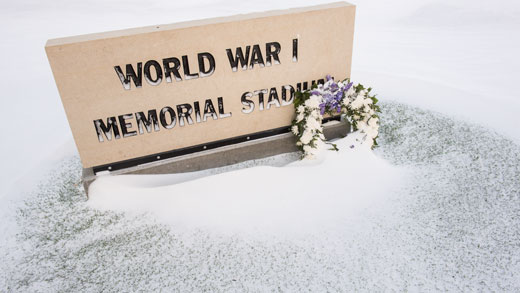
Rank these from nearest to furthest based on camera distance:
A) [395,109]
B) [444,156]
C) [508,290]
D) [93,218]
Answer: [508,290]
[93,218]
[444,156]
[395,109]

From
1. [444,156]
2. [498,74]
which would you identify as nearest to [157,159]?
[444,156]

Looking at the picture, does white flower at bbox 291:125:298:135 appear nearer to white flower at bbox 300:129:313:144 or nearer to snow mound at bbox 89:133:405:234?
white flower at bbox 300:129:313:144

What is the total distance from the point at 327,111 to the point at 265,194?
156 centimetres

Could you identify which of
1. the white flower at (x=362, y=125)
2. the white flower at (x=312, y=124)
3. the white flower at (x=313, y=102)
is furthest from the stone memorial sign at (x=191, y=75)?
the white flower at (x=362, y=125)

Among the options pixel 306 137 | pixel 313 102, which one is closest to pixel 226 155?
pixel 306 137

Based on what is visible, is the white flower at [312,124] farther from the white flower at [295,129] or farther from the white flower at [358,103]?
the white flower at [358,103]

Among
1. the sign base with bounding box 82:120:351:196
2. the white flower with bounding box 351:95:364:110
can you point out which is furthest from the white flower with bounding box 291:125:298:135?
the white flower with bounding box 351:95:364:110

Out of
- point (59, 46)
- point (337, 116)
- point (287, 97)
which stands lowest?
point (337, 116)

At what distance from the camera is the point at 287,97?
17.1 feet

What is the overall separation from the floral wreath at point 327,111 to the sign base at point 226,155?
9.7 inches

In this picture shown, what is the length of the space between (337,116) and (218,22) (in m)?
2.19

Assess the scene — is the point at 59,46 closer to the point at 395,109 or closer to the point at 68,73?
the point at 68,73

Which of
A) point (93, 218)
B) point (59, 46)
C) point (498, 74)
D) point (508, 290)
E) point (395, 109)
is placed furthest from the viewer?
point (498, 74)

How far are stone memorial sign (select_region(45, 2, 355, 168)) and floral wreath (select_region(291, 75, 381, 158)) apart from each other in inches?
7.6
